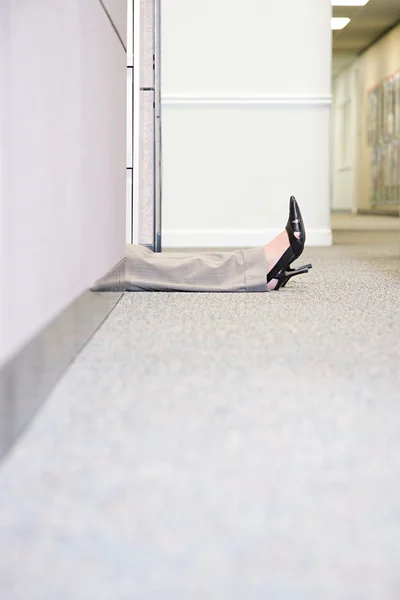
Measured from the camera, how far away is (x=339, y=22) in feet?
33.8

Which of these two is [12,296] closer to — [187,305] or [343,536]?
[343,536]

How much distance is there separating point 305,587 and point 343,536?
0.08 meters

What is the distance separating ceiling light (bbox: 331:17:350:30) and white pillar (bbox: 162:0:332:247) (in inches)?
229

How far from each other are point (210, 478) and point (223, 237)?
3.92 metres

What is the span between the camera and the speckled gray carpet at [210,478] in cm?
56

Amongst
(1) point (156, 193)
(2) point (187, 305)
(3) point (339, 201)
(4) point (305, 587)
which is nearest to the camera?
(4) point (305, 587)

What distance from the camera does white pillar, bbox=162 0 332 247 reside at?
4.54m

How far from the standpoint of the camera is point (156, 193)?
349cm

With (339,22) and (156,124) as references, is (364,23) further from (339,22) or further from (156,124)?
(156,124)

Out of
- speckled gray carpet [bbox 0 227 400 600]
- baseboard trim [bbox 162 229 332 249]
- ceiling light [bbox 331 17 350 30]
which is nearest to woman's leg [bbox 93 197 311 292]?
speckled gray carpet [bbox 0 227 400 600]

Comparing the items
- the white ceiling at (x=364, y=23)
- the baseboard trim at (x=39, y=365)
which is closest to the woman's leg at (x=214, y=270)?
the baseboard trim at (x=39, y=365)

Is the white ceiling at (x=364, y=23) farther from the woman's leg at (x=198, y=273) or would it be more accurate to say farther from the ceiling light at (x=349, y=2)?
the woman's leg at (x=198, y=273)

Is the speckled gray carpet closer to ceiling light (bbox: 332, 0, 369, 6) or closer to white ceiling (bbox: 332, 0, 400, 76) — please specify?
ceiling light (bbox: 332, 0, 369, 6)

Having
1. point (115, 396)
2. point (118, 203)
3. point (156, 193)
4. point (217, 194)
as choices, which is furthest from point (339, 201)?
point (115, 396)
